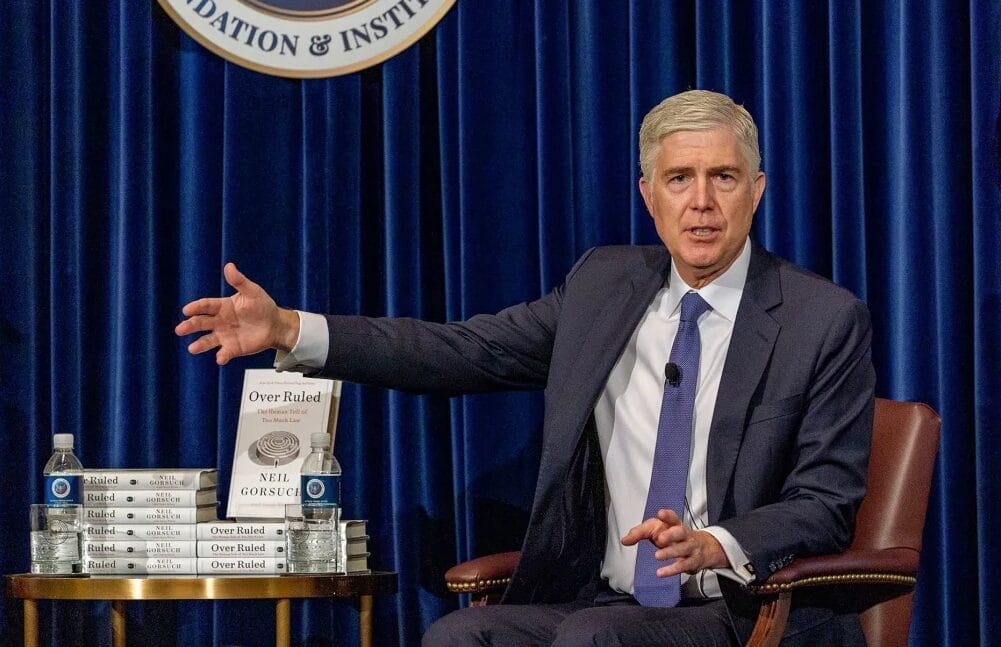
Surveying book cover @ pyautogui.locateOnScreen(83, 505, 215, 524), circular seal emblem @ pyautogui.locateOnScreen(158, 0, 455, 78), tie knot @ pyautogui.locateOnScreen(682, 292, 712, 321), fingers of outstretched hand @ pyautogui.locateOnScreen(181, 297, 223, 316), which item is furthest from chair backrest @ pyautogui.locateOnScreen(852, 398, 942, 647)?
circular seal emblem @ pyautogui.locateOnScreen(158, 0, 455, 78)

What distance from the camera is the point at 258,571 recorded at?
2875mm

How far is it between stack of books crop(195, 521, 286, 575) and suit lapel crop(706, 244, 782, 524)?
1.02 meters

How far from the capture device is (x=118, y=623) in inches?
125

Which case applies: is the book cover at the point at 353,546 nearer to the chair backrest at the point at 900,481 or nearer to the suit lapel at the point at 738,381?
the suit lapel at the point at 738,381

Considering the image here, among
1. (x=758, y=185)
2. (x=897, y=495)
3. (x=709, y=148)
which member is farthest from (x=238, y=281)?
(x=897, y=495)

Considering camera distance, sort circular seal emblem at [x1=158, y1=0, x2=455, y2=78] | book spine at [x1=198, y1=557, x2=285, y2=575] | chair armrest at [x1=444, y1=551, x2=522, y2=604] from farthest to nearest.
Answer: circular seal emblem at [x1=158, y1=0, x2=455, y2=78]
book spine at [x1=198, y1=557, x2=285, y2=575]
chair armrest at [x1=444, y1=551, x2=522, y2=604]

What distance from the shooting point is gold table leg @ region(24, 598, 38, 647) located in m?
2.93

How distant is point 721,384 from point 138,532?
1.38 m

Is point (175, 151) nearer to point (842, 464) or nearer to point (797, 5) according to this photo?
point (797, 5)

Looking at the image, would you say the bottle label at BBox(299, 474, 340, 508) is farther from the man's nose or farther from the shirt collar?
the man's nose

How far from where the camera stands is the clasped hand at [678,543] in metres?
2.02

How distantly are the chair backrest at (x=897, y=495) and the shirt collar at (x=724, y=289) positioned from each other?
41 cm

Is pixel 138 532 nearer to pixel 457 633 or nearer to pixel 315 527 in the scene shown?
pixel 315 527

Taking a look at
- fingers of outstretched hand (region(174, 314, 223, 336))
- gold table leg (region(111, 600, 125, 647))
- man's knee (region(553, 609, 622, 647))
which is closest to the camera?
man's knee (region(553, 609, 622, 647))
